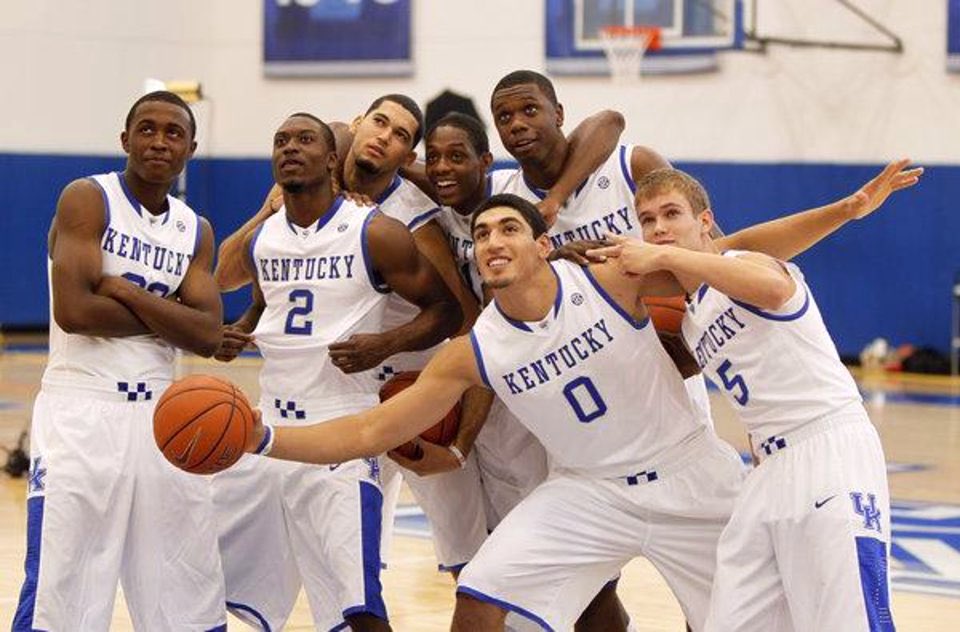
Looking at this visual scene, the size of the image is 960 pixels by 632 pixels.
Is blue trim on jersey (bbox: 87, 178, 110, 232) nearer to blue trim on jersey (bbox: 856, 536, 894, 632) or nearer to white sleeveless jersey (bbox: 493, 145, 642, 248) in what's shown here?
white sleeveless jersey (bbox: 493, 145, 642, 248)

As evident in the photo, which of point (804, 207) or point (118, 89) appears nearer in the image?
point (804, 207)

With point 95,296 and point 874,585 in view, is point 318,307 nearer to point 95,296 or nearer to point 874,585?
point 95,296

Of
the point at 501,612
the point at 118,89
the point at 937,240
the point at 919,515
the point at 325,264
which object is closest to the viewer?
the point at 501,612

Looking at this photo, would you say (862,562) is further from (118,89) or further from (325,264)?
(118,89)

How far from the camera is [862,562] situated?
5941 millimetres

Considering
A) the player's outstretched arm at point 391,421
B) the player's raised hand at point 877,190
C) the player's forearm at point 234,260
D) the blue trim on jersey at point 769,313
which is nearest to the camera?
the blue trim on jersey at point 769,313

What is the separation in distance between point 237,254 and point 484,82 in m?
14.7

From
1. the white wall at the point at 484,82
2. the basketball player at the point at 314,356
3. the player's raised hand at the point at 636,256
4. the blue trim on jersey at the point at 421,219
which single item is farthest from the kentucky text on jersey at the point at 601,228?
the white wall at the point at 484,82

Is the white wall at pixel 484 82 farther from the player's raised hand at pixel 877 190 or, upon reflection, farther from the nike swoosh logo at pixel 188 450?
the nike swoosh logo at pixel 188 450

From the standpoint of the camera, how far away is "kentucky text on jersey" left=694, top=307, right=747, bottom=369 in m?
6.19

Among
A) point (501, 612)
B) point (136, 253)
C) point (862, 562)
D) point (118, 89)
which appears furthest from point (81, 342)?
point (118, 89)

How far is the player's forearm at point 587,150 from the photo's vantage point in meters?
7.36

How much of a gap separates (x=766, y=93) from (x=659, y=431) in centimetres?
1408

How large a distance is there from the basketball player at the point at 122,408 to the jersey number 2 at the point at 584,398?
4.34 feet
